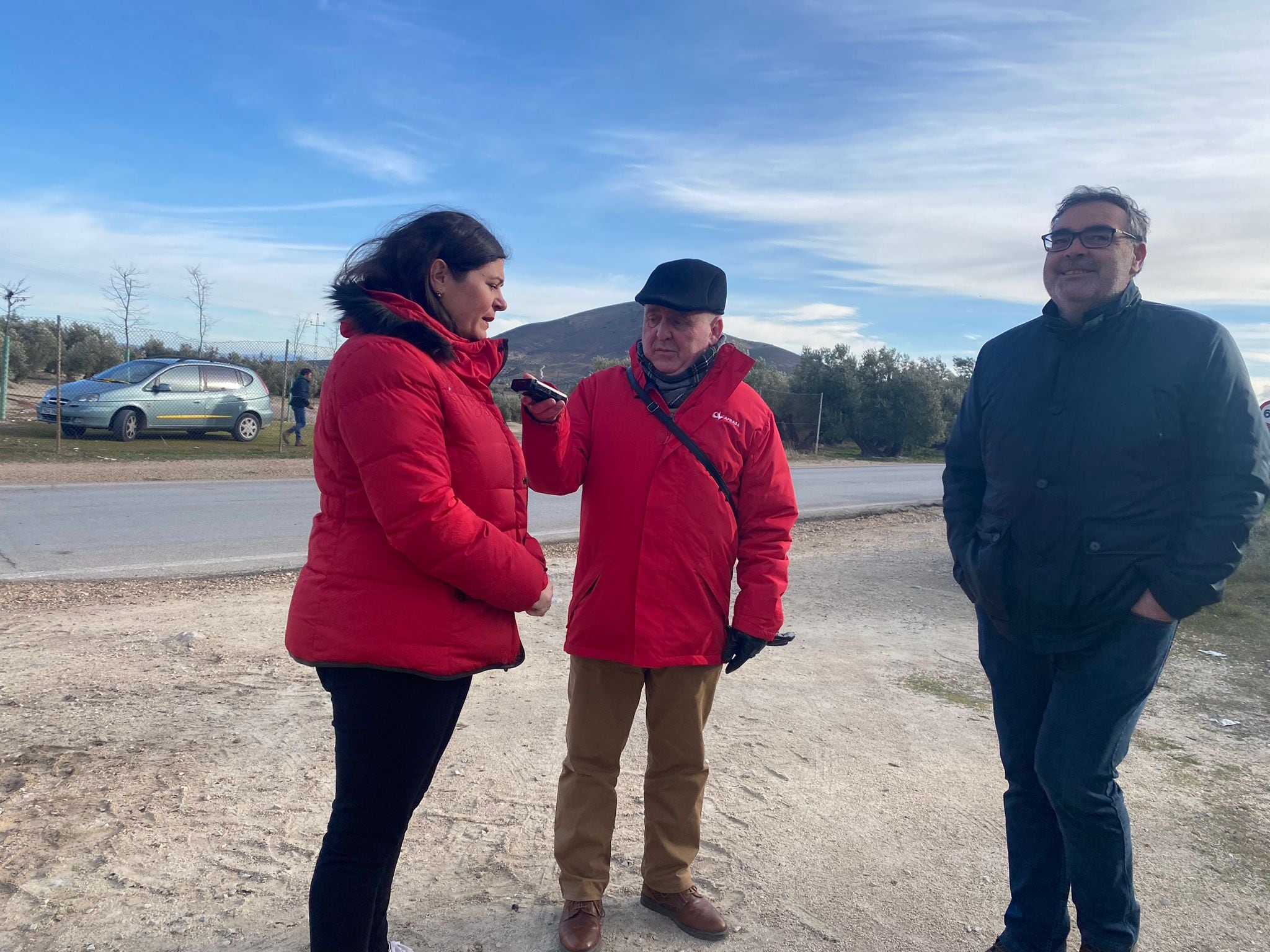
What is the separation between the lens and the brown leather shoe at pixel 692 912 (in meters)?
2.75

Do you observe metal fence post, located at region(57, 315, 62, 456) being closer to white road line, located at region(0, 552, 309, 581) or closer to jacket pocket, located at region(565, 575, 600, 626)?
white road line, located at region(0, 552, 309, 581)

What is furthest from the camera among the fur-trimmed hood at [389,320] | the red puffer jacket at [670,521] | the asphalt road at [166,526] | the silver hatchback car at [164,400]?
the silver hatchback car at [164,400]

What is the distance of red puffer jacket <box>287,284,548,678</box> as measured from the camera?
78.6 inches

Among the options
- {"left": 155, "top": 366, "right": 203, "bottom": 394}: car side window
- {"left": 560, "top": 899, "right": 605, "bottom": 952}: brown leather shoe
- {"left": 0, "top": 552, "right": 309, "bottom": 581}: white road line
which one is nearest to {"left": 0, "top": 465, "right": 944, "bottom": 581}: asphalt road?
{"left": 0, "top": 552, "right": 309, "bottom": 581}: white road line

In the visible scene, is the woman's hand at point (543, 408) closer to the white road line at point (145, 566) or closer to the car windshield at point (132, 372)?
the white road line at point (145, 566)

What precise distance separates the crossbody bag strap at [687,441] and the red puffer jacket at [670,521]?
0.02 metres

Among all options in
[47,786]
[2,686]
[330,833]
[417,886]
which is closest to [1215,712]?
[417,886]

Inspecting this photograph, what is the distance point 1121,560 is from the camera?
2420 millimetres

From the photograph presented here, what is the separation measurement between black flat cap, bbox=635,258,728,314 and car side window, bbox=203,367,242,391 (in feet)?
56.9

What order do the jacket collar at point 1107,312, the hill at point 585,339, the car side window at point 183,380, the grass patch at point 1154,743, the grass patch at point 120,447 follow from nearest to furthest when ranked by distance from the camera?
the jacket collar at point 1107,312 → the grass patch at point 1154,743 → the grass patch at point 120,447 → the car side window at point 183,380 → the hill at point 585,339

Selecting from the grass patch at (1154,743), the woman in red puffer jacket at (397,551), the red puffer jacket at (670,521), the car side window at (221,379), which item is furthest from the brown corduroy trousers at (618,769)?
the car side window at (221,379)

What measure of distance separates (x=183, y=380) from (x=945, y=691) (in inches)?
650

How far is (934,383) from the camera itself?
3591cm

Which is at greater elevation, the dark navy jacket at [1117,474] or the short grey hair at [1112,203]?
the short grey hair at [1112,203]
